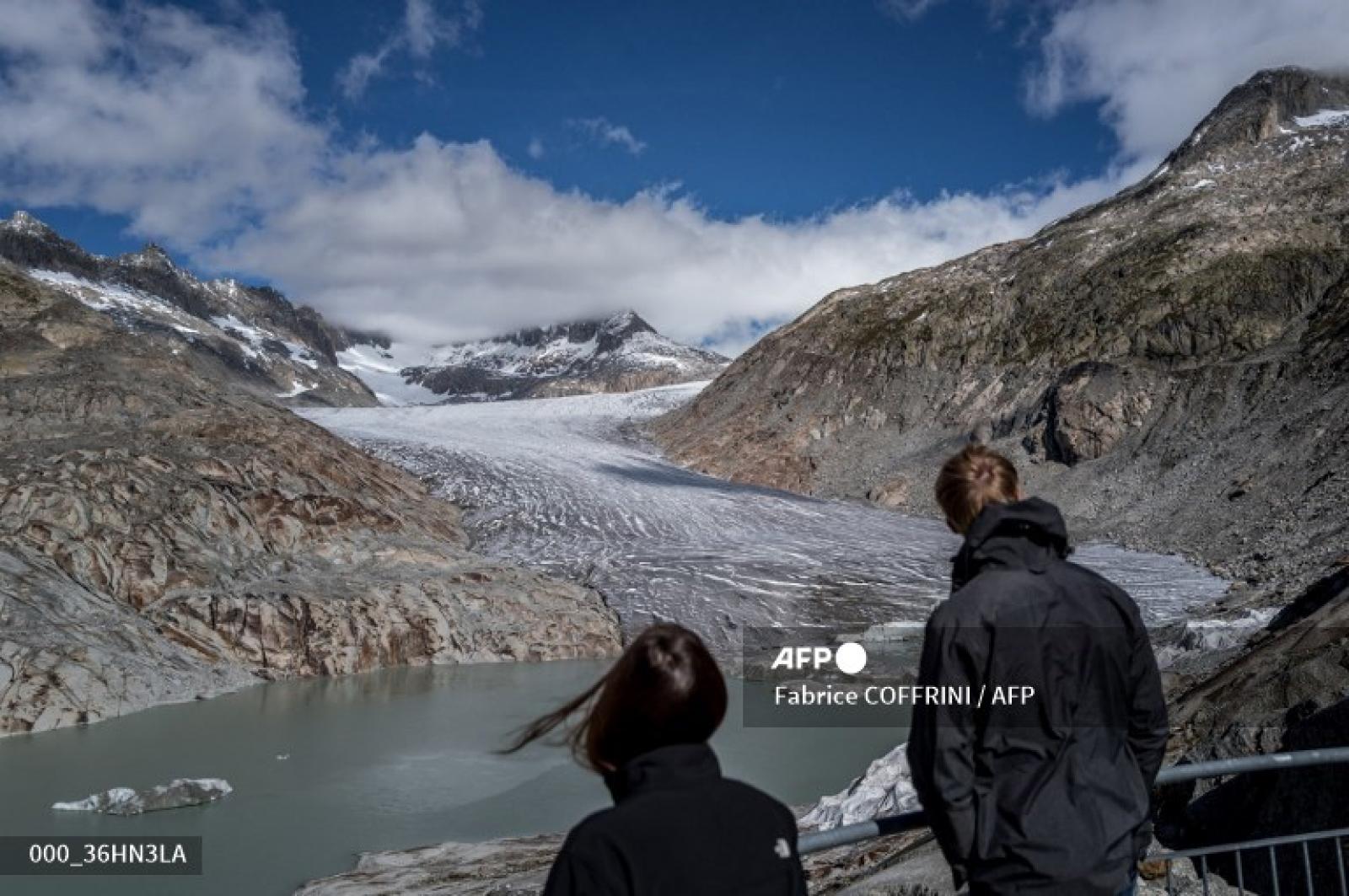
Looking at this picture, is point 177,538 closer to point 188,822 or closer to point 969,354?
point 188,822

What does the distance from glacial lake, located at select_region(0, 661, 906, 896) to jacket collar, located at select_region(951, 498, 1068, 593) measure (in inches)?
358

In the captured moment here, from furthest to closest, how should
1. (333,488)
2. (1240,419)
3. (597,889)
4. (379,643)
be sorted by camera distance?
(1240,419) → (333,488) → (379,643) → (597,889)

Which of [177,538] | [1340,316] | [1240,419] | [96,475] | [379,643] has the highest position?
[1340,316]

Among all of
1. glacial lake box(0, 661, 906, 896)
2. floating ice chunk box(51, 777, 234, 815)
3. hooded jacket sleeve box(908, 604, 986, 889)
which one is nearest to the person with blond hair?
hooded jacket sleeve box(908, 604, 986, 889)

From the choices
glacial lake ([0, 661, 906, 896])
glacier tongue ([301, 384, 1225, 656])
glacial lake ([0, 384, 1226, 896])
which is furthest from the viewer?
glacier tongue ([301, 384, 1225, 656])

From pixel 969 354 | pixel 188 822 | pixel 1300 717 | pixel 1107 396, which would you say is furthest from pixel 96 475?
pixel 969 354

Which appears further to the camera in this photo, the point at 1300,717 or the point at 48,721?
the point at 48,721

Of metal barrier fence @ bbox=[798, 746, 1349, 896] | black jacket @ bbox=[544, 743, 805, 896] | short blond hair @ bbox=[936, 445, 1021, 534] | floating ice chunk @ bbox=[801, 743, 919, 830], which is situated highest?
short blond hair @ bbox=[936, 445, 1021, 534]

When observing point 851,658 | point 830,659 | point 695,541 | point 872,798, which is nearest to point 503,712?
point 851,658

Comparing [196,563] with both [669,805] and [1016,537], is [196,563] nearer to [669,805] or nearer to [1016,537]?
[1016,537]

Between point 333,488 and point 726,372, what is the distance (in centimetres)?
3090

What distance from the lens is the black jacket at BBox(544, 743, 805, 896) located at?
218 cm

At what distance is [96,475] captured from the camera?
2148cm

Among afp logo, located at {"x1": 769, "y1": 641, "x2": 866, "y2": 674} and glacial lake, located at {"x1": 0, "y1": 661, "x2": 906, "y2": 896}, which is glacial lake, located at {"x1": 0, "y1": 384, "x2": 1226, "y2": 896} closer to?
glacial lake, located at {"x1": 0, "y1": 661, "x2": 906, "y2": 896}
